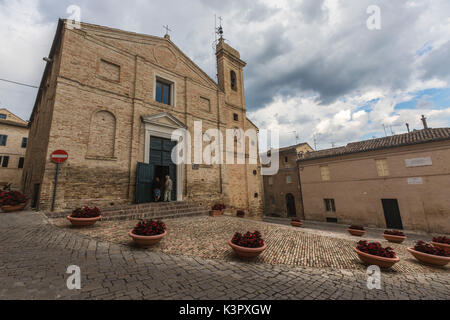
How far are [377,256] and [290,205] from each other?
21.0 m

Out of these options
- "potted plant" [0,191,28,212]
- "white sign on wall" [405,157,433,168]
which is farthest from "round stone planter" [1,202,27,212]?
"white sign on wall" [405,157,433,168]

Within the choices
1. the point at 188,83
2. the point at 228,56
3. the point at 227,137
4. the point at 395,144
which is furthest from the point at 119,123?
the point at 395,144

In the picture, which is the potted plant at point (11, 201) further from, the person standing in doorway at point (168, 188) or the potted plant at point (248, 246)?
the potted plant at point (248, 246)

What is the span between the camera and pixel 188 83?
47.4ft

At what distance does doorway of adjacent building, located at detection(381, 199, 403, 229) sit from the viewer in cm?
1595

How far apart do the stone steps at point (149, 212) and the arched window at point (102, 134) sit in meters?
3.07

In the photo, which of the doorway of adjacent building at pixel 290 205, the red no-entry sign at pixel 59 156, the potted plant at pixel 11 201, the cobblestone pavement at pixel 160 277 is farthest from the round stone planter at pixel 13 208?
the doorway of adjacent building at pixel 290 205

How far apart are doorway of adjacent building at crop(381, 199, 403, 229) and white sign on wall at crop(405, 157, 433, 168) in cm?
339

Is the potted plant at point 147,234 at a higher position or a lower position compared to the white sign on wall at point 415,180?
→ lower

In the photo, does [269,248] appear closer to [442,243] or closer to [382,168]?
[442,243]

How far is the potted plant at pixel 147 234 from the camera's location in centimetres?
462

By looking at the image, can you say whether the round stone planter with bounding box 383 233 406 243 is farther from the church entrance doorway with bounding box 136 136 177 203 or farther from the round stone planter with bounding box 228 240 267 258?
the church entrance doorway with bounding box 136 136 177 203

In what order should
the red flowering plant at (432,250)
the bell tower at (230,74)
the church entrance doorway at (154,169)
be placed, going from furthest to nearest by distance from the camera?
the bell tower at (230,74) → the church entrance doorway at (154,169) → the red flowering plant at (432,250)
